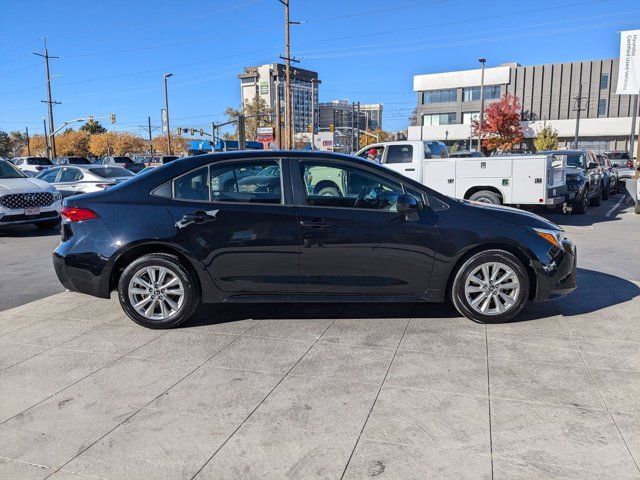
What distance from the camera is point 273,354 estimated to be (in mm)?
4449

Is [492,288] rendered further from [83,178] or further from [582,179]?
[83,178]

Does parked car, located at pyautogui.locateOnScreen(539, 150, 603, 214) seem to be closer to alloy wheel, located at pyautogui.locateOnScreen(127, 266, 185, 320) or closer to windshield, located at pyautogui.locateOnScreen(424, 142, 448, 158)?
windshield, located at pyautogui.locateOnScreen(424, 142, 448, 158)

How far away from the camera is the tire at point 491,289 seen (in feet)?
16.3

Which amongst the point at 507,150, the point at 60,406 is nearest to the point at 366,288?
the point at 60,406

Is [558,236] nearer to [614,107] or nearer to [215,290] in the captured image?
[215,290]

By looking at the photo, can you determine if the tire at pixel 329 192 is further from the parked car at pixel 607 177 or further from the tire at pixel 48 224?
the parked car at pixel 607 177

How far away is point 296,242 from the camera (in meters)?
4.91

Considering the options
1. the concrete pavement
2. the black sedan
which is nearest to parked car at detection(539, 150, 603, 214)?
the concrete pavement

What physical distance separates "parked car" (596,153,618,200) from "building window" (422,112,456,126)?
160 feet

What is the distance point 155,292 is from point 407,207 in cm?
251

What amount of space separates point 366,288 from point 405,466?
2.25 metres

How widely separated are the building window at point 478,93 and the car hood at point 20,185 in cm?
6532

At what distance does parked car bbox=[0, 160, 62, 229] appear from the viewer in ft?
36.8

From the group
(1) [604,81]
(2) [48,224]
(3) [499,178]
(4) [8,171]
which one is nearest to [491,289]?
(3) [499,178]
